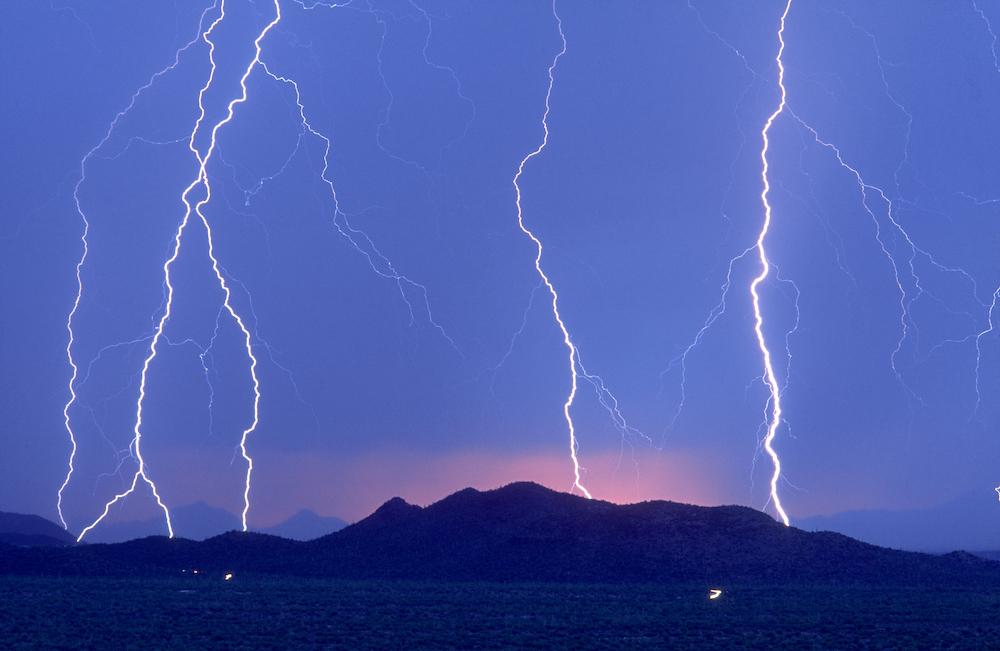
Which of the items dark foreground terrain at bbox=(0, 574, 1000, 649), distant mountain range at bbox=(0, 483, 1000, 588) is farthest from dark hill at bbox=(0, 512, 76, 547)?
dark foreground terrain at bbox=(0, 574, 1000, 649)

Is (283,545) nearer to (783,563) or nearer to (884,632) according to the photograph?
(783,563)

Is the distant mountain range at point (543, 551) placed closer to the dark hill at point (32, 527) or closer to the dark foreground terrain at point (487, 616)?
the dark foreground terrain at point (487, 616)

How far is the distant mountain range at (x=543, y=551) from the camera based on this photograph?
33625mm

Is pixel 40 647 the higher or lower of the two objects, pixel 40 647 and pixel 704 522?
the lower

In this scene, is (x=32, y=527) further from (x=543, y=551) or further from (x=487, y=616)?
(x=487, y=616)

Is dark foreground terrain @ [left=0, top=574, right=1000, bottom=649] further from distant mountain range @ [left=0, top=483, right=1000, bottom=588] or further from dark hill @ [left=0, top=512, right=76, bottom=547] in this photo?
dark hill @ [left=0, top=512, right=76, bottom=547]

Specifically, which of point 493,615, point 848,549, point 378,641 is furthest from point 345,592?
point 848,549

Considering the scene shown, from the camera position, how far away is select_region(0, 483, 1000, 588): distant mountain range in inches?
1324

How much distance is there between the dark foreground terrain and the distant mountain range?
15.2 feet

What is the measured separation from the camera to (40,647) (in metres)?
17.4

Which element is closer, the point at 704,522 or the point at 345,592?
the point at 345,592

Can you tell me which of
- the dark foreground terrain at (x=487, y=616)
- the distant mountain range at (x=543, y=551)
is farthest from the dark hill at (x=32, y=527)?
the dark foreground terrain at (x=487, y=616)

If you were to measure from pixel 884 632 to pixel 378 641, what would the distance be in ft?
31.0

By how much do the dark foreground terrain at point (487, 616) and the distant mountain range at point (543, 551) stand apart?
465 cm
